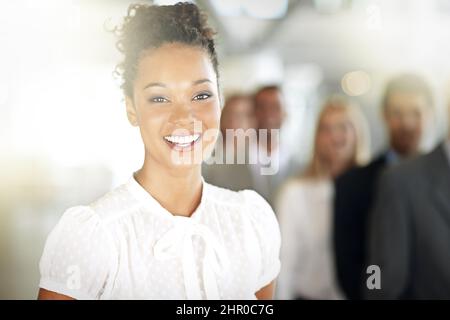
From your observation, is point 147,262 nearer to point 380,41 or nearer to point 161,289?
point 161,289

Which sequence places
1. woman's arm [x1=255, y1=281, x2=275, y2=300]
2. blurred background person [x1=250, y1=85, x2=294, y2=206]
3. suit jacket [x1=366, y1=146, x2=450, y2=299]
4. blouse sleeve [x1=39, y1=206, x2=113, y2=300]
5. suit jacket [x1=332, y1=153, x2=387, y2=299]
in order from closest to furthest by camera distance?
blouse sleeve [x1=39, y1=206, x2=113, y2=300], woman's arm [x1=255, y1=281, x2=275, y2=300], blurred background person [x1=250, y1=85, x2=294, y2=206], suit jacket [x1=366, y1=146, x2=450, y2=299], suit jacket [x1=332, y1=153, x2=387, y2=299]

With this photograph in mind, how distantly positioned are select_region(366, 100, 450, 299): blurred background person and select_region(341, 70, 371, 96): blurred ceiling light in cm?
27

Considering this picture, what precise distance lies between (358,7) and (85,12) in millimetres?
553

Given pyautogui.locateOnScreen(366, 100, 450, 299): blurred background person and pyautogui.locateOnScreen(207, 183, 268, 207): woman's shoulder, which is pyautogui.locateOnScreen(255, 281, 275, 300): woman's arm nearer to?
pyautogui.locateOnScreen(207, 183, 268, 207): woman's shoulder

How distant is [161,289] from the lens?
91 centimetres

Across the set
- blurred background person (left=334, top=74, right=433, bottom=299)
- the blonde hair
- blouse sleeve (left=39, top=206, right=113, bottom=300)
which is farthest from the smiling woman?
the blonde hair

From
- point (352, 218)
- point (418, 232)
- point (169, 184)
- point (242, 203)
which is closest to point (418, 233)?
point (418, 232)

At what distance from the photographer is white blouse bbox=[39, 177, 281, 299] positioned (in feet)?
2.90

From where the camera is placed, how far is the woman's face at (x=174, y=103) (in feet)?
2.96

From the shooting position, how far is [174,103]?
36.0 inches

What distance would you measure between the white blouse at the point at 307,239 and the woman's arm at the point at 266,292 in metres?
0.09

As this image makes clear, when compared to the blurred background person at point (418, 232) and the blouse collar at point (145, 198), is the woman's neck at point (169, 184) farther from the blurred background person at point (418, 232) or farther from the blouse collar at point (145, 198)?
the blurred background person at point (418, 232)

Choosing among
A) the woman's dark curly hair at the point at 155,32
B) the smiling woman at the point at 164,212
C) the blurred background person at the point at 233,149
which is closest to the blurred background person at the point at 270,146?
the blurred background person at the point at 233,149

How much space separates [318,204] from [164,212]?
49 centimetres
